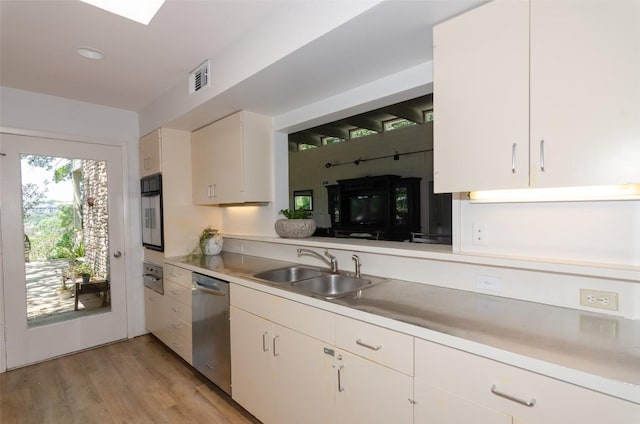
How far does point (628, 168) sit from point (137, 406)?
3.06 m

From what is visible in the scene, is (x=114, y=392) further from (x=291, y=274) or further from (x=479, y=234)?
(x=479, y=234)

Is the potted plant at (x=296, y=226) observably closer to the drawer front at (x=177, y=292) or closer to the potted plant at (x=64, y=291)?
the drawer front at (x=177, y=292)

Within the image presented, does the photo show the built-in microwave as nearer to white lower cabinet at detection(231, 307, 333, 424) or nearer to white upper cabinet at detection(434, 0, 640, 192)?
white lower cabinet at detection(231, 307, 333, 424)

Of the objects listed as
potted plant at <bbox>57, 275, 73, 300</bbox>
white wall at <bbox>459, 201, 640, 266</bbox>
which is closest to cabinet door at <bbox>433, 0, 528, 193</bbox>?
white wall at <bbox>459, 201, 640, 266</bbox>

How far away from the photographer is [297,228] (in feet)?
8.46

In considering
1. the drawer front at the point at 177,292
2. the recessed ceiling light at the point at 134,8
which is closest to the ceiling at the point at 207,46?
the recessed ceiling light at the point at 134,8

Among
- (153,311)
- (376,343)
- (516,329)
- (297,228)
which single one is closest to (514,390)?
(516,329)

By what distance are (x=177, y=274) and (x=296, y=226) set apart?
1.22 metres

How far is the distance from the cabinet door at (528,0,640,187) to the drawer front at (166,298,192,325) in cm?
265

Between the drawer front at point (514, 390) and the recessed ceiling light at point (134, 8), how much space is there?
2.24 metres

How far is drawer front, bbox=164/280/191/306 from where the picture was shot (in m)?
2.69

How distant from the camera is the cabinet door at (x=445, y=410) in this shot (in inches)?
41.9

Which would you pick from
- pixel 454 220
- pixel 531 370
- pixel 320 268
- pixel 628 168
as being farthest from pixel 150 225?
pixel 628 168

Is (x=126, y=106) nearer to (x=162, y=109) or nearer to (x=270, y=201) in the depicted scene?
(x=162, y=109)
